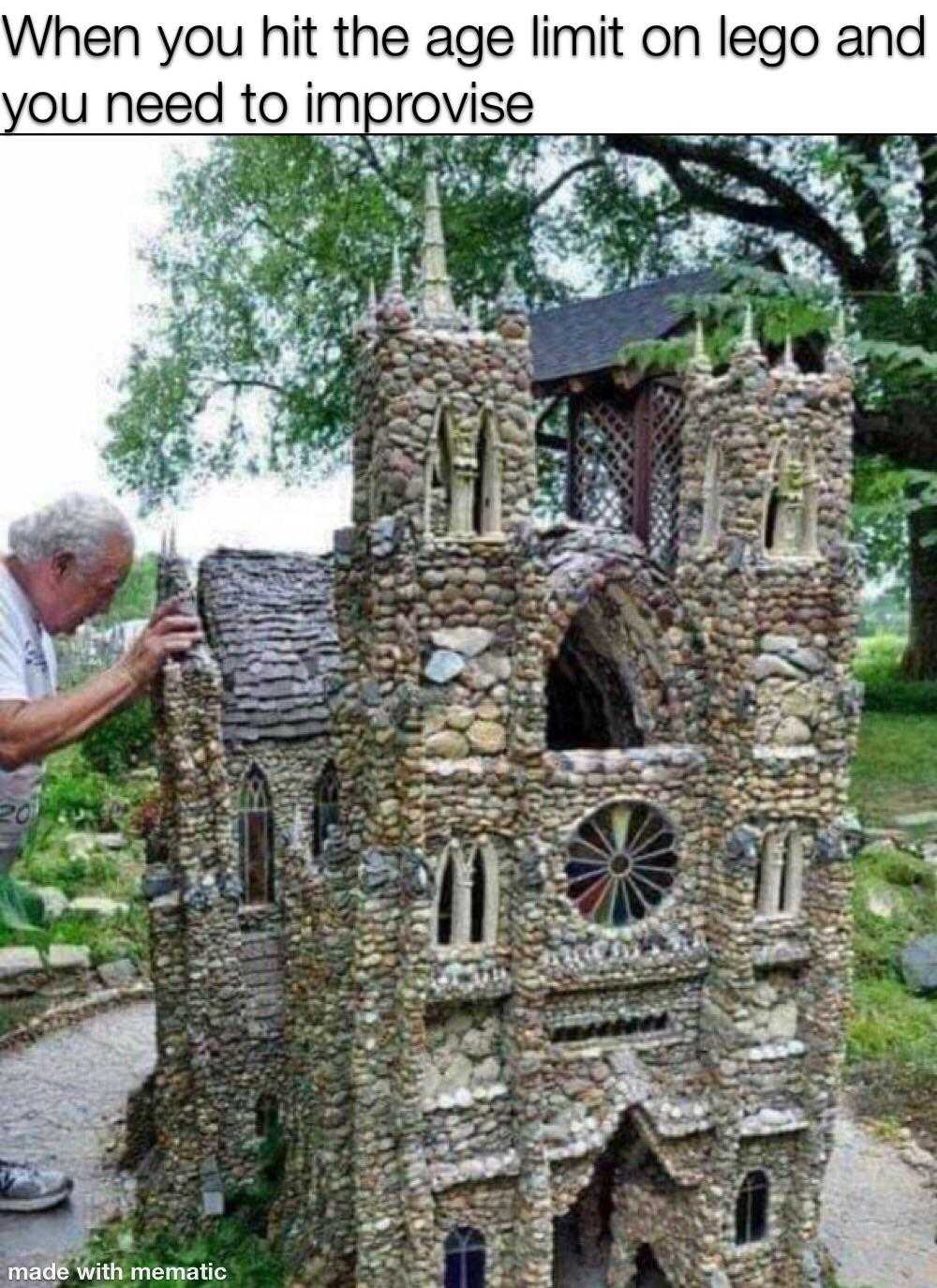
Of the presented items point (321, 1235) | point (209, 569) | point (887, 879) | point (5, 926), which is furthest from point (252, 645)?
point (887, 879)

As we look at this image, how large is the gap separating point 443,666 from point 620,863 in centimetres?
236

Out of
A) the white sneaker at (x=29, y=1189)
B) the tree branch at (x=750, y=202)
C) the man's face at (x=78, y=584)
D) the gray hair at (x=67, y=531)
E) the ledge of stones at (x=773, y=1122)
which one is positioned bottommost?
the white sneaker at (x=29, y=1189)

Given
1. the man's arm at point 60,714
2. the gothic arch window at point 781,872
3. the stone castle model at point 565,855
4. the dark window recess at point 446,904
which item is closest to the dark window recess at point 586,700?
the stone castle model at point 565,855

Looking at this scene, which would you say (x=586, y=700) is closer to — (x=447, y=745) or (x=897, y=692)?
(x=447, y=745)

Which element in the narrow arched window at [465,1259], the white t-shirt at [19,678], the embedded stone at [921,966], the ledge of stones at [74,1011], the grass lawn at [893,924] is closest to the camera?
the white t-shirt at [19,678]

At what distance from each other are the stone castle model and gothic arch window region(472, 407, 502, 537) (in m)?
0.03

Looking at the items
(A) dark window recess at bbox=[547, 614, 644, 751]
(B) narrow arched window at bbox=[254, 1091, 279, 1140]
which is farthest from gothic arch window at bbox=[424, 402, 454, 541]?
(B) narrow arched window at bbox=[254, 1091, 279, 1140]

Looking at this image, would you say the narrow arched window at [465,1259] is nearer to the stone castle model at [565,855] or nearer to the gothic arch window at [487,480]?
the stone castle model at [565,855]

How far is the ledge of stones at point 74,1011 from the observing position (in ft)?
55.3

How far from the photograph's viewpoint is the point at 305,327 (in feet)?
76.1

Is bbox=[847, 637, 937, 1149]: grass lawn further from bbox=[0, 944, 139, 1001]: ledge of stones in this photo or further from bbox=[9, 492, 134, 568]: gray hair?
bbox=[9, 492, 134, 568]: gray hair

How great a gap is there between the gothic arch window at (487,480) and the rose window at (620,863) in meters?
2.48

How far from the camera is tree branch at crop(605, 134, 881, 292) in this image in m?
23.7

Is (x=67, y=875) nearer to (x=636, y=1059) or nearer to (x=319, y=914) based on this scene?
(x=319, y=914)
